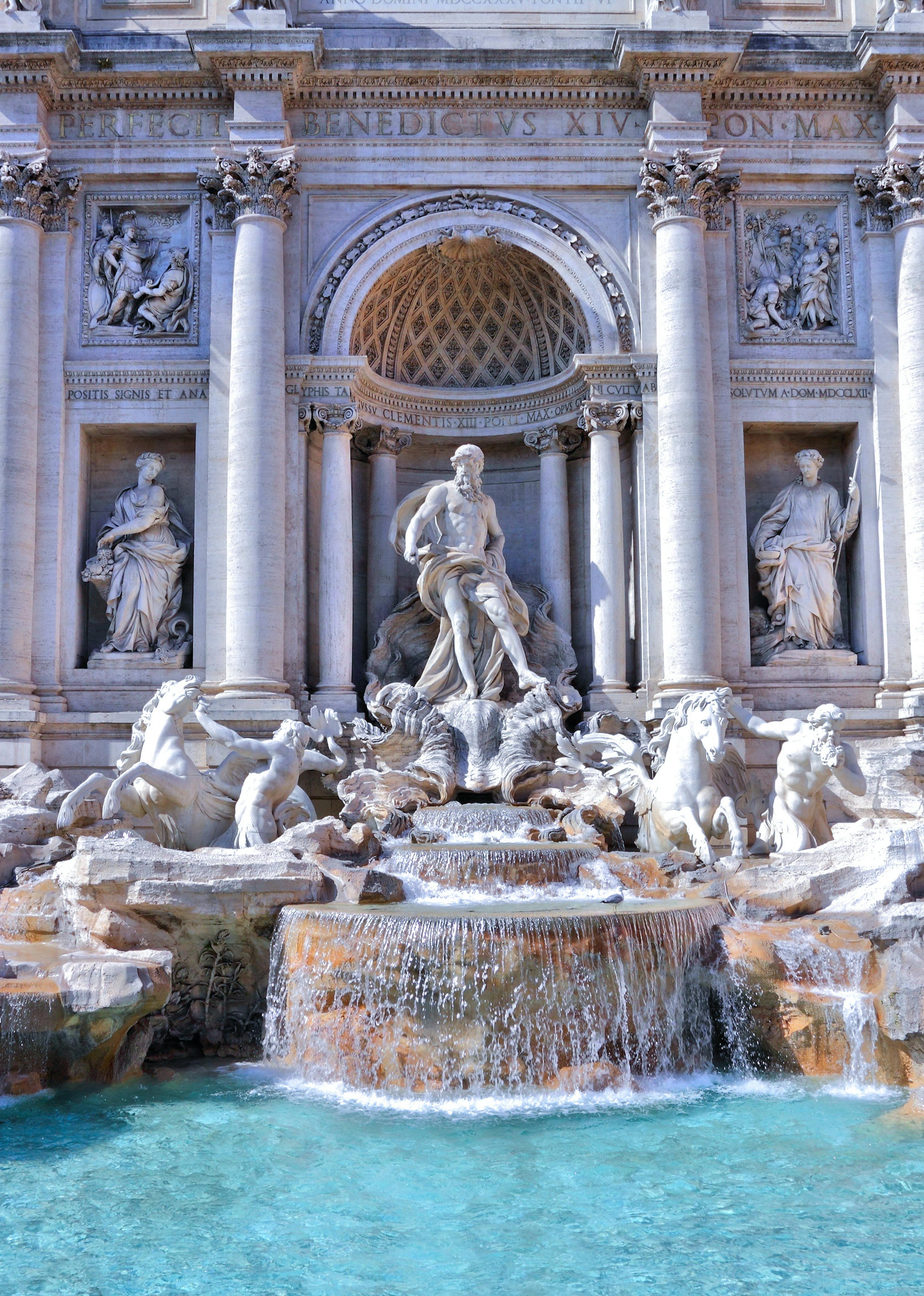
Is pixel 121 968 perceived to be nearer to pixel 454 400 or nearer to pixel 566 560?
pixel 566 560

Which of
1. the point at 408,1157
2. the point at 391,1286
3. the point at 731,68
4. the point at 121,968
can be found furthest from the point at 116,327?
the point at 391,1286

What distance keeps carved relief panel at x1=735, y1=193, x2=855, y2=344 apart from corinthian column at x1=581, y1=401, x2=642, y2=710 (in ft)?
7.40

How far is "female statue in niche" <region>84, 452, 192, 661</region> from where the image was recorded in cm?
1638

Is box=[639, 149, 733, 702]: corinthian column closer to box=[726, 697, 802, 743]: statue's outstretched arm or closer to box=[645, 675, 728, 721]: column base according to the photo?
box=[645, 675, 728, 721]: column base

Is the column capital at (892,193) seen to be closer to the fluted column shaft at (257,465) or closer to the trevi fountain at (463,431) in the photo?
the trevi fountain at (463,431)

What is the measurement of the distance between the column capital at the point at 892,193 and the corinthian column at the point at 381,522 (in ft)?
23.3

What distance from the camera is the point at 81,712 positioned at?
637 inches

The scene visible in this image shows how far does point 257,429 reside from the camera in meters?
15.9

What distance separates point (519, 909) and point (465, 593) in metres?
6.22

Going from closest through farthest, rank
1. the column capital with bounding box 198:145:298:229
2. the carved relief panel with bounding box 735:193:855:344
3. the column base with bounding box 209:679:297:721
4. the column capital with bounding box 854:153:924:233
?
the column base with bounding box 209:679:297:721, the column capital with bounding box 198:145:298:229, the column capital with bounding box 854:153:924:233, the carved relief panel with bounding box 735:193:855:344

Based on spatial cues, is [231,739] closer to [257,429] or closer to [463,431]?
[257,429]

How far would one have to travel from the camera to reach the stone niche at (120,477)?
16.8 meters

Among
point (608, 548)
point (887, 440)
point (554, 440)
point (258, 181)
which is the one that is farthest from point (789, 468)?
point (258, 181)

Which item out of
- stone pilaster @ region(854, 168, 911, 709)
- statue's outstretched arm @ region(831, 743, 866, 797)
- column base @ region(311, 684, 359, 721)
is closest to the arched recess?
stone pilaster @ region(854, 168, 911, 709)
